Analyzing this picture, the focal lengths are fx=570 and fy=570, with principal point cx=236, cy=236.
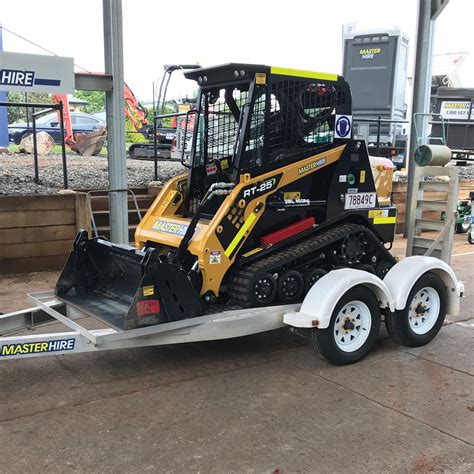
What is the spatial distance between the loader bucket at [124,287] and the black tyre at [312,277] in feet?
3.69

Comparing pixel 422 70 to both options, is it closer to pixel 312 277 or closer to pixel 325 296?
pixel 312 277

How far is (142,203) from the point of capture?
969cm

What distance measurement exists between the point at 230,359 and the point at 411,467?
81.3 inches

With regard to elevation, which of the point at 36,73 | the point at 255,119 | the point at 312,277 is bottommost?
the point at 312,277

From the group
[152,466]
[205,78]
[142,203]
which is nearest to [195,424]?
[152,466]

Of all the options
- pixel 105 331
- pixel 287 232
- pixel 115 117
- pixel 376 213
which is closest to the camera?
pixel 105 331

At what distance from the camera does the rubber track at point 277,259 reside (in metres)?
4.87

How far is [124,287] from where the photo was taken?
5168mm

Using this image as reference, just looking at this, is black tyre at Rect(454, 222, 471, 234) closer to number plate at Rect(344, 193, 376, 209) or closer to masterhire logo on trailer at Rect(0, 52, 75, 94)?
number plate at Rect(344, 193, 376, 209)

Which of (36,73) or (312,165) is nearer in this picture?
(312,165)

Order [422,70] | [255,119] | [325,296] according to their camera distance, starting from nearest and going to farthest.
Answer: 1. [325,296]
2. [255,119]
3. [422,70]

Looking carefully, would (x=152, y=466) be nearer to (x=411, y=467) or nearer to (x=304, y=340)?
(x=411, y=467)

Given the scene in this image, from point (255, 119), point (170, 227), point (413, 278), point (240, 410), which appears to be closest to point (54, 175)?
point (170, 227)

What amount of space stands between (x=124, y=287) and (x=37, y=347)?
1.19 metres
